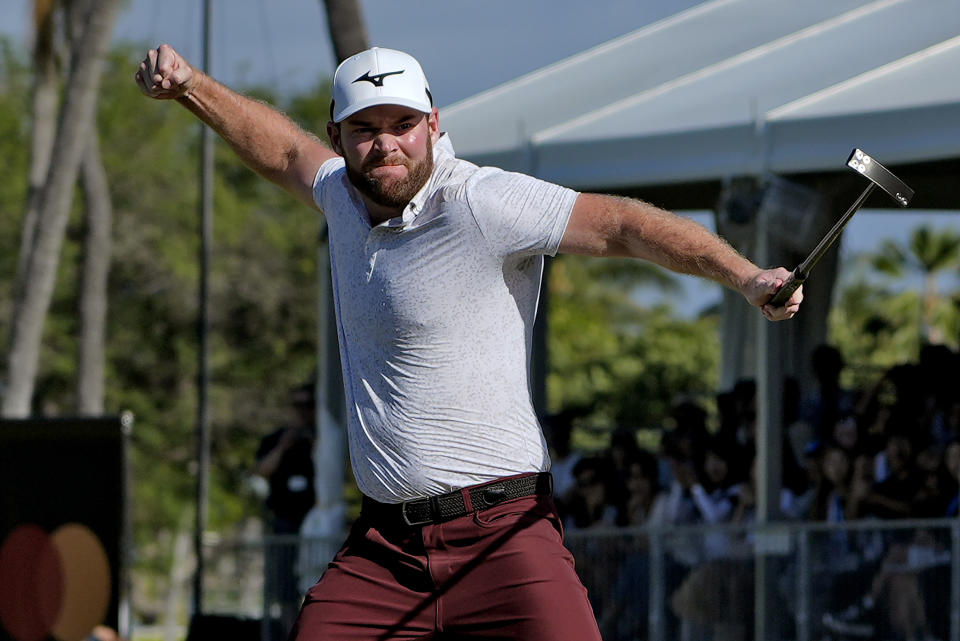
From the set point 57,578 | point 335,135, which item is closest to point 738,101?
point 57,578

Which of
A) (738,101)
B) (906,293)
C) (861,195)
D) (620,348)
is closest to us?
(861,195)

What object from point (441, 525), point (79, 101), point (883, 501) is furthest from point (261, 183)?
point (441, 525)

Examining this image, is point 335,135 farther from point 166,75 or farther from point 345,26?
point 345,26

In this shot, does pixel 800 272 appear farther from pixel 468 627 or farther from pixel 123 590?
pixel 123 590

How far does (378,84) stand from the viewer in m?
4.11

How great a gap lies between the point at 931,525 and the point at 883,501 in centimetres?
68

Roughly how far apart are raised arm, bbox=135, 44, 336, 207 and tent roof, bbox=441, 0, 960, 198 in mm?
4490

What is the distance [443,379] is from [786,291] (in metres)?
0.89

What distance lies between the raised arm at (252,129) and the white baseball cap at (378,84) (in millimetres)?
443

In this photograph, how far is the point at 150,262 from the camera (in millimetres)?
37125

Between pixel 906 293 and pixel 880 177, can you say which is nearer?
pixel 880 177

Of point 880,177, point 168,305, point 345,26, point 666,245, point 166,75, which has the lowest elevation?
point 666,245

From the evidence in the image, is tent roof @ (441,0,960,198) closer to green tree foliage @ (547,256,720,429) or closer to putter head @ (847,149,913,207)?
putter head @ (847,149,913,207)

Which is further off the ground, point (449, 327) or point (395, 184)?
point (395, 184)
